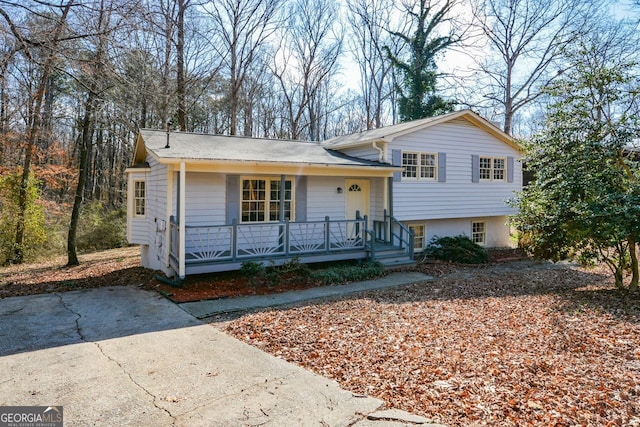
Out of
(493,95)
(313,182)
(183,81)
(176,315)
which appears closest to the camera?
(176,315)

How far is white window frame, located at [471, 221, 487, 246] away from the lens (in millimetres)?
15758

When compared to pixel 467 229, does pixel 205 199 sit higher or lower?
higher

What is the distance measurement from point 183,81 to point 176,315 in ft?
53.1

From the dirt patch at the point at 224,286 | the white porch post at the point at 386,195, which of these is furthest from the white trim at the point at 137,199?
the white porch post at the point at 386,195

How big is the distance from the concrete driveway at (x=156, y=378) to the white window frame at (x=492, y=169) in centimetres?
1242

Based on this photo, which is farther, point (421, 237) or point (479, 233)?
point (479, 233)

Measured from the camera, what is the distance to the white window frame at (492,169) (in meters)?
15.0

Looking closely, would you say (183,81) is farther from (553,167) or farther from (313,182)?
(553,167)

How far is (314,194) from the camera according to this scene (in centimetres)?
1183

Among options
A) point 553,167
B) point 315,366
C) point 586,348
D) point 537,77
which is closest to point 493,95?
point 537,77

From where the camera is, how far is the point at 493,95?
25.7 m

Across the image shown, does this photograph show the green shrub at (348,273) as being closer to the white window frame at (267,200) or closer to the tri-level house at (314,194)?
the tri-level house at (314,194)

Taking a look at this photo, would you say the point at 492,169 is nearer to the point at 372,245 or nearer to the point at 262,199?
the point at 372,245

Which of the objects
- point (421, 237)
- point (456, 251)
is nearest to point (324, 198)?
point (421, 237)
